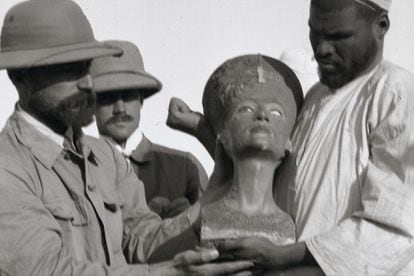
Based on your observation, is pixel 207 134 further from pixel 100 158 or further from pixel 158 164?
pixel 158 164

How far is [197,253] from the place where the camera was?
27.2 feet

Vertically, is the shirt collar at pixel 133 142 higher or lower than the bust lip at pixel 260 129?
lower

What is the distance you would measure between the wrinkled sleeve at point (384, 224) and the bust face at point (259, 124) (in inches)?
11.7

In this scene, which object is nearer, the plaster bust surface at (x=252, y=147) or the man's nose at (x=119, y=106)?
the plaster bust surface at (x=252, y=147)

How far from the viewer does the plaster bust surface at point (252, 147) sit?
8414 millimetres

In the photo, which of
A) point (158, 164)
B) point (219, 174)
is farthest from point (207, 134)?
point (158, 164)

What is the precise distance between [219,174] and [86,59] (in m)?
0.58

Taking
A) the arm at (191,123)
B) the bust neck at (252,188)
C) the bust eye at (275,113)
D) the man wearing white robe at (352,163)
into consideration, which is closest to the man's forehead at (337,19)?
the man wearing white robe at (352,163)

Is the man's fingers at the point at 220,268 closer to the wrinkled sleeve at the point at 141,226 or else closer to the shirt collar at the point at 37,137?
A: the wrinkled sleeve at the point at 141,226

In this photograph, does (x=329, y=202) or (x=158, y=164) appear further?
(x=158, y=164)

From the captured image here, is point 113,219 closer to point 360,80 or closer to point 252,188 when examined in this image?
point 252,188

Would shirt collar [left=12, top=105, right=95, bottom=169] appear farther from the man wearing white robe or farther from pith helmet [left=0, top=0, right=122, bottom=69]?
the man wearing white robe

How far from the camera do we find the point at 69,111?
848 cm

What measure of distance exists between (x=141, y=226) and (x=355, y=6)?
97 centimetres
